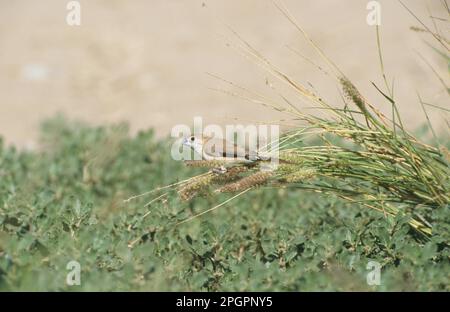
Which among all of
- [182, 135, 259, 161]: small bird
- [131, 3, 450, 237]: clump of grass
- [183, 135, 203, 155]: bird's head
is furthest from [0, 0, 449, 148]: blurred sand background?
[131, 3, 450, 237]: clump of grass

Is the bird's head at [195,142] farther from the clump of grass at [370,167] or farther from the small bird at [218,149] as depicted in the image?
the clump of grass at [370,167]

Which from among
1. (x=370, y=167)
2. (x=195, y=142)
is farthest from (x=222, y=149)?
(x=370, y=167)

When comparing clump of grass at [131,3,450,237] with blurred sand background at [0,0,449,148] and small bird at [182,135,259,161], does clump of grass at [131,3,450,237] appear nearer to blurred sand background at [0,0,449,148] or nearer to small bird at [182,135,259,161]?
small bird at [182,135,259,161]

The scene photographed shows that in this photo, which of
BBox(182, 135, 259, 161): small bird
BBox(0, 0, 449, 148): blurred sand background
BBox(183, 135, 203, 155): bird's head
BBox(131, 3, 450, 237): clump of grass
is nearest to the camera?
BBox(131, 3, 450, 237): clump of grass

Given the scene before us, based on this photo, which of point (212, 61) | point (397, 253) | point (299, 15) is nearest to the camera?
point (397, 253)

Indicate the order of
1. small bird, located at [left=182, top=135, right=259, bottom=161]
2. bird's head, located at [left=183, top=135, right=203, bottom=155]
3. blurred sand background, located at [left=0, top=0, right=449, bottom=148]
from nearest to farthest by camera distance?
small bird, located at [left=182, top=135, right=259, bottom=161], bird's head, located at [left=183, top=135, right=203, bottom=155], blurred sand background, located at [left=0, top=0, right=449, bottom=148]

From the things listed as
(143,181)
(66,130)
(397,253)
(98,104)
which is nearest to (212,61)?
(98,104)

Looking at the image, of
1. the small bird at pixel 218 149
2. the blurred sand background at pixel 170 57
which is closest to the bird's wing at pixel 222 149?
the small bird at pixel 218 149

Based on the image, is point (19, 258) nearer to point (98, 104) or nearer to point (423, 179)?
point (423, 179)
